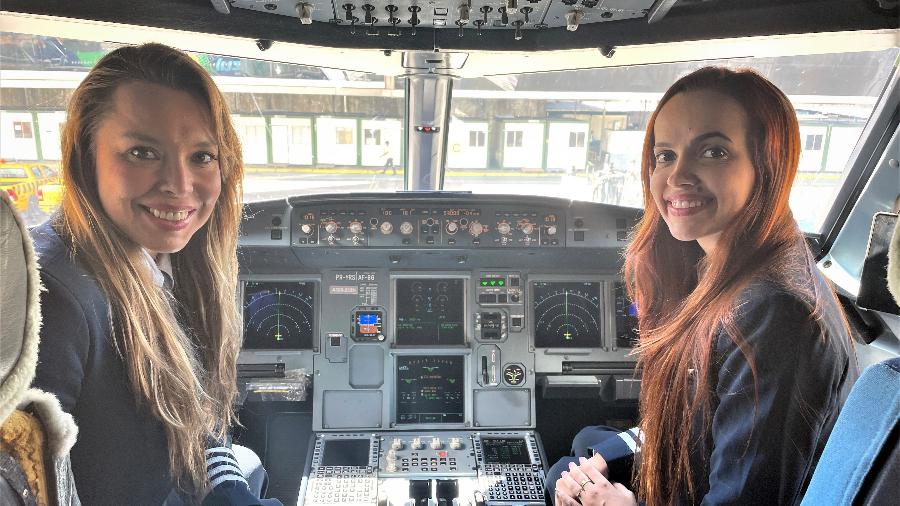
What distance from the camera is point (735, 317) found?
50.7 inches

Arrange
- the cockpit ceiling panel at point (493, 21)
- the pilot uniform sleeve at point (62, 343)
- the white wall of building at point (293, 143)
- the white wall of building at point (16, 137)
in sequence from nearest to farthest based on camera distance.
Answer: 1. the pilot uniform sleeve at point (62, 343)
2. the white wall of building at point (16, 137)
3. the cockpit ceiling panel at point (493, 21)
4. the white wall of building at point (293, 143)

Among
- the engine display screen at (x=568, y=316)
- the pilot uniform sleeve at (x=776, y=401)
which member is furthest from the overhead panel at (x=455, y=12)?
the engine display screen at (x=568, y=316)

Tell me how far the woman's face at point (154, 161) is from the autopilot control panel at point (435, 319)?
150cm

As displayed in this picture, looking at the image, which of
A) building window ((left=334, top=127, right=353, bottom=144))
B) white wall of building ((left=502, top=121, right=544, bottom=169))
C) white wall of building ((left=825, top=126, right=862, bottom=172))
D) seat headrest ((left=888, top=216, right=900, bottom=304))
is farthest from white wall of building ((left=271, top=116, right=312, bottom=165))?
seat headrest ((left=888, top=216, right=900, bottom=304))

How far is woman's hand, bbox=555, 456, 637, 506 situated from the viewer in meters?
1.78

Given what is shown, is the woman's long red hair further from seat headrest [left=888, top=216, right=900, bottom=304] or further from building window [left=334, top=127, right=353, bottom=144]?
building window [left=334, top=127, right=353, bottom=144]

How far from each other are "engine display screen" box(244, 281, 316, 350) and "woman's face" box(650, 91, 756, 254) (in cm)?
217

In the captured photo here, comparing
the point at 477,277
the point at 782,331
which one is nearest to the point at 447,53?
the point at 477,277

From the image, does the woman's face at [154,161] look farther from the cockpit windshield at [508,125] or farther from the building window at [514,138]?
the building window at [514,138]

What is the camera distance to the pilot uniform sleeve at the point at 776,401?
3.91 ft

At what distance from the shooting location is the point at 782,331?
1.21 m

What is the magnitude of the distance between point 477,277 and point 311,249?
92 cm

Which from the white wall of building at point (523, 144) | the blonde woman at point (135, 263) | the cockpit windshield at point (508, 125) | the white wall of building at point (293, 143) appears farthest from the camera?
the white wall of building at point (523, 144)

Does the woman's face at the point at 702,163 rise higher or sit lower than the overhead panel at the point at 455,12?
lower
